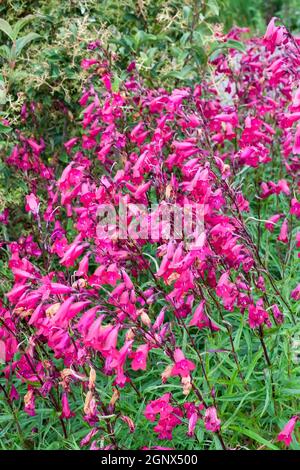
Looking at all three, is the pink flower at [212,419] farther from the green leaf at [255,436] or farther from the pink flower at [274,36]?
the pink flower at [274,36]

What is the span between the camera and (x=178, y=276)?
110 inches

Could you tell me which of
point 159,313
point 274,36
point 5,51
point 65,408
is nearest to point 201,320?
point 159,313

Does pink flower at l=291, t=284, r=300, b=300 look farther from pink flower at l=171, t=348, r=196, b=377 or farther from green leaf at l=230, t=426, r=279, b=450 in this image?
pink flower at l=171, t=348, r=196, b=377

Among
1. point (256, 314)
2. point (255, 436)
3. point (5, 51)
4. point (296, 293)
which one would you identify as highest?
point (5, 51)

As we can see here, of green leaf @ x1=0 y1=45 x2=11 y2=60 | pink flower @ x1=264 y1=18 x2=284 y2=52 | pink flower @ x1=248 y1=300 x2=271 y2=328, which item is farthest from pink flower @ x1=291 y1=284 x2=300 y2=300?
green leaf @ x1=0 y1=45 x2=11 y2=60

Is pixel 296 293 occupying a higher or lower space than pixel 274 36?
lower

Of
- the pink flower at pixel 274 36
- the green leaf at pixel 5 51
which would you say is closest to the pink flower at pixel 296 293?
the pink flower at pixel 274 36

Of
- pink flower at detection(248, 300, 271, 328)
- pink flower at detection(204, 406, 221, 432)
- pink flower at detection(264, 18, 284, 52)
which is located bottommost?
pink flower at detection(204, 406, 221, 432)

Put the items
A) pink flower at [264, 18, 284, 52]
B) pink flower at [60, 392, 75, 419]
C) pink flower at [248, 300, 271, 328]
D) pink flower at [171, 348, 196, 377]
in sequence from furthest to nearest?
pink flower at [60, 392, 75, 419]
pink flower at [248, 300, 271, 328]
pink flower at [264, 18, 284, 52]
pink flower at [171, 348, 196, 377]

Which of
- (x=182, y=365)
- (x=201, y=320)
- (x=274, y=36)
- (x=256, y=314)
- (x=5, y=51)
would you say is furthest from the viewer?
(x=5, y=51)

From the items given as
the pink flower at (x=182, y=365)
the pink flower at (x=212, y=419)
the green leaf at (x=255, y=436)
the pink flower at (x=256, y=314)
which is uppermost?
the pink flower at (x=182, y=365)

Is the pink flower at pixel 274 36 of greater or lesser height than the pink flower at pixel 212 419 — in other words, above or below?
above

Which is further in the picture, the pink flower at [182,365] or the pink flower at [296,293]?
the pink flower at [296,293]

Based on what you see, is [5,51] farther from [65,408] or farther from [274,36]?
[65,408]
